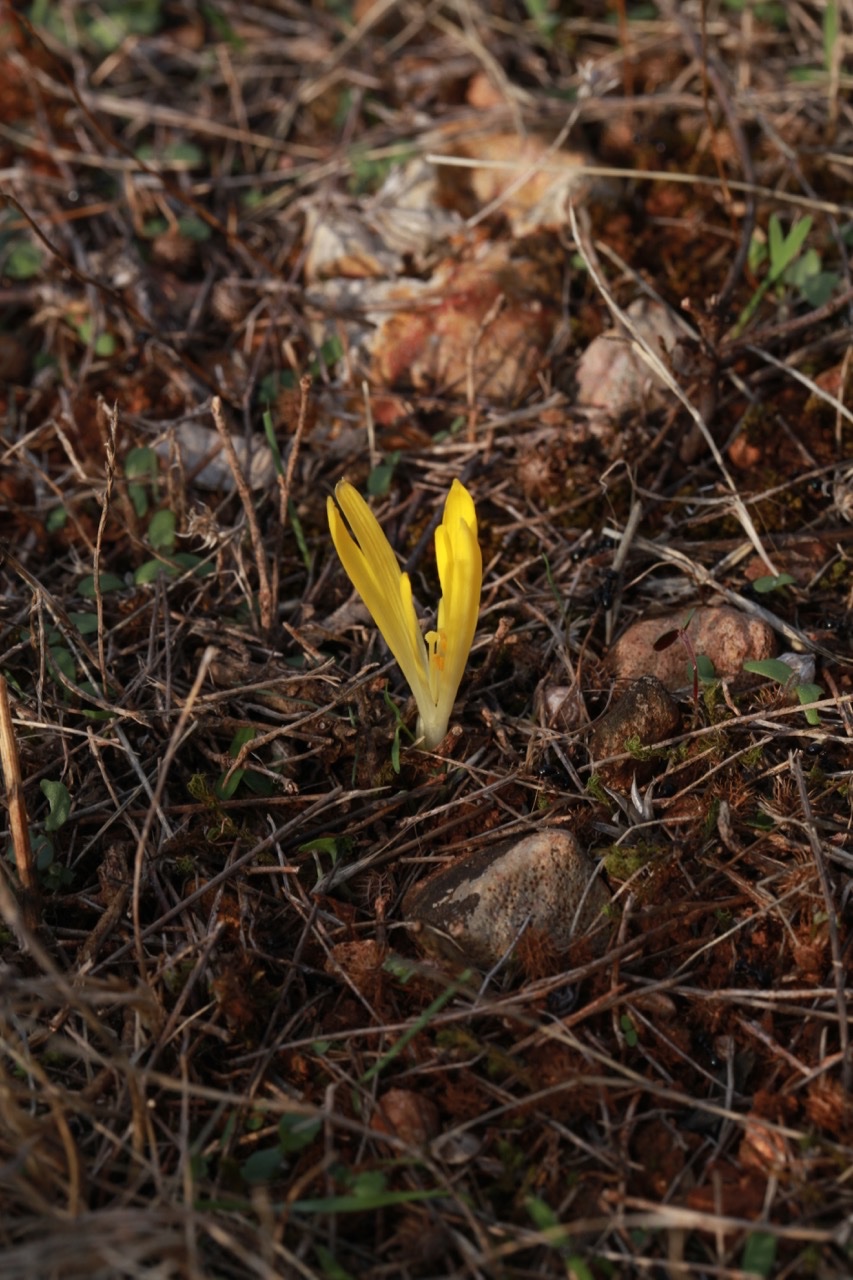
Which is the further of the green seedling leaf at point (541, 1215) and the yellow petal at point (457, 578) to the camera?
the yellow petal at point (457, 578)

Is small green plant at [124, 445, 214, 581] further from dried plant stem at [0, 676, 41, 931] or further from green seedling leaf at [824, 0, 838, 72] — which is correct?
green seedling leaf at [824, 0, 838, 72]

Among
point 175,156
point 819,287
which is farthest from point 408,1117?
point 175,156

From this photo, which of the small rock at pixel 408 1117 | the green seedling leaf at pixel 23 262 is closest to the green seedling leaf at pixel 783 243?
the green seedling leaf at pixel 23 262

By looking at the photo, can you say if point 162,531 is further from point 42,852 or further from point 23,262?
point 23,262

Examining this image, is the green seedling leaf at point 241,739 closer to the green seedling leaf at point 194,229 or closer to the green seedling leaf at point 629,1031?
the green seedling leaf at point 629,1031

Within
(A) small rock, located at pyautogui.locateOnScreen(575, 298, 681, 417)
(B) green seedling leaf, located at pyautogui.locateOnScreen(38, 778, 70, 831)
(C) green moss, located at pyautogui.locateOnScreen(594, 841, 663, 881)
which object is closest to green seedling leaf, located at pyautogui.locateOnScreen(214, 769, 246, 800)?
(B) green seedling leaf, located at pyautogui.locateOnScreen(38, 778, 70, 831)

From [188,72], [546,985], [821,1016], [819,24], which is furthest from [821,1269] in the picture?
[188,72]
